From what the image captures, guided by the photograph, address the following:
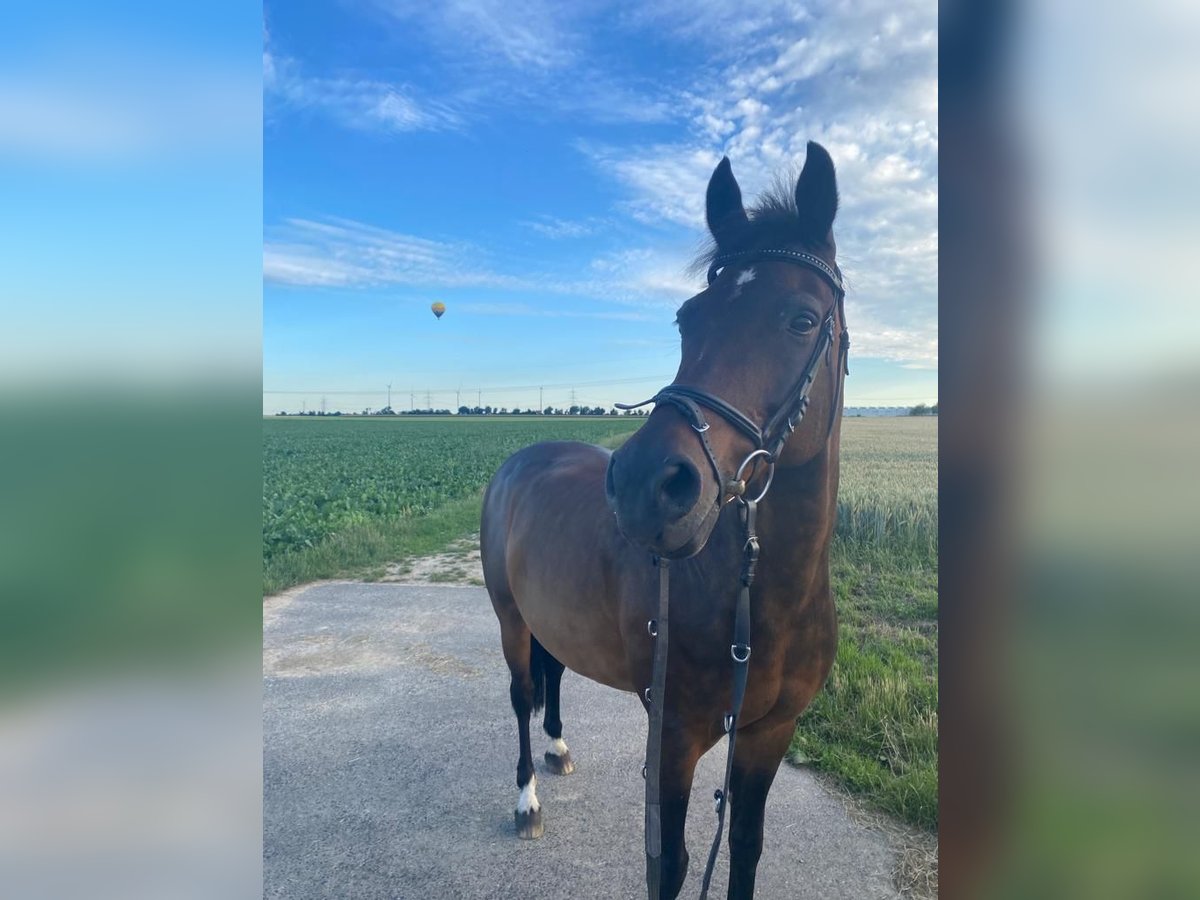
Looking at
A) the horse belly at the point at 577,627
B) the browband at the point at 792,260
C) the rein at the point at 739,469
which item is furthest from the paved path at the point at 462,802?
the browband at the point at 792,260

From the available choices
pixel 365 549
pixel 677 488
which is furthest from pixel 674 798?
pixel 365 549

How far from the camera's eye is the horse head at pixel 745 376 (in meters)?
1.58

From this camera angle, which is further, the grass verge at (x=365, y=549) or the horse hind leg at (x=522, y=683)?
the grass verge at (x=365, y=549)

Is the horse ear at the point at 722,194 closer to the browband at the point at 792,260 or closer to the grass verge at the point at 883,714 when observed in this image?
the browband at the point at 792,260

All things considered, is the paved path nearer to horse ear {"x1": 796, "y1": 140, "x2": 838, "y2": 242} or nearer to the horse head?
the horse head

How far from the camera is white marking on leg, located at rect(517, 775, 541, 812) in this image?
3395 mm

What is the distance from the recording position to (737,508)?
6.33ft

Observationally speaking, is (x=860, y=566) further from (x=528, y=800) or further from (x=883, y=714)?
(x=528, y=800)

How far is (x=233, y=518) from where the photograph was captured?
0.85 metres

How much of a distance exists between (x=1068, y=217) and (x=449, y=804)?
3.93m

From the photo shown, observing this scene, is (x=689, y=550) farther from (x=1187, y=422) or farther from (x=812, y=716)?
(x=812, y=716)

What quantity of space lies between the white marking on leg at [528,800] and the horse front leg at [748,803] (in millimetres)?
1268

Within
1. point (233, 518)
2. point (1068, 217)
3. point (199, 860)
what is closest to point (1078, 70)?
point (1068, 217)

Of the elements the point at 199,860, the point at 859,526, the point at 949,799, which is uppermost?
the point at 949,799
